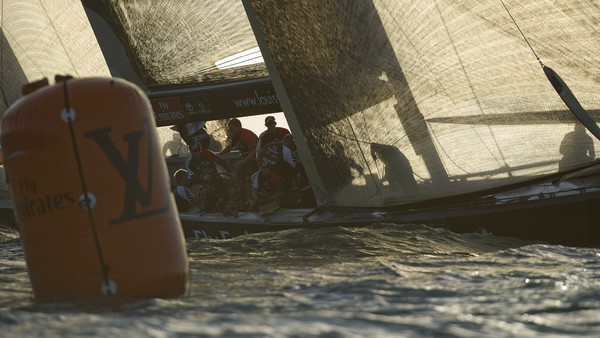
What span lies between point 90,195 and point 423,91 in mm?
4982

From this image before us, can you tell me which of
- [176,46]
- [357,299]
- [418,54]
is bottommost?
[357,299]

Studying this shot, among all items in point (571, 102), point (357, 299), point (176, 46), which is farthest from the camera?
point (176, 46)

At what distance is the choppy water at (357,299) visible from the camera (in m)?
4.34

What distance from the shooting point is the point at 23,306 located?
532 centimetres

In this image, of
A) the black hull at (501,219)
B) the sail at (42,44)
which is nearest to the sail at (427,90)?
the black hull at (501,219)

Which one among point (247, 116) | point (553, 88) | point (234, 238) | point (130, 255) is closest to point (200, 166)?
point (247, 116)

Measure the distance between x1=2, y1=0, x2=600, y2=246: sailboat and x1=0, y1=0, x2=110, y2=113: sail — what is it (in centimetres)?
484

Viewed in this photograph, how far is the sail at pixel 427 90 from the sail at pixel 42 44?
5.79 m

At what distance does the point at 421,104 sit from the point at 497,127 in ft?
2.20

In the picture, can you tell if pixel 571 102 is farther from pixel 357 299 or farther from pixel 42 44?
pixel 42 44

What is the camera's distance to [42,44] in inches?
619

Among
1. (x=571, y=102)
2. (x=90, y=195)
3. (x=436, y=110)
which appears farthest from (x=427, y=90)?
(x=90, y=195)

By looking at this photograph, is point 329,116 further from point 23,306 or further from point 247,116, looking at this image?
point 23,306

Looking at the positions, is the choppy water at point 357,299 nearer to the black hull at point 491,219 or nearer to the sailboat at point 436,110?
the black hull at point 491,219
